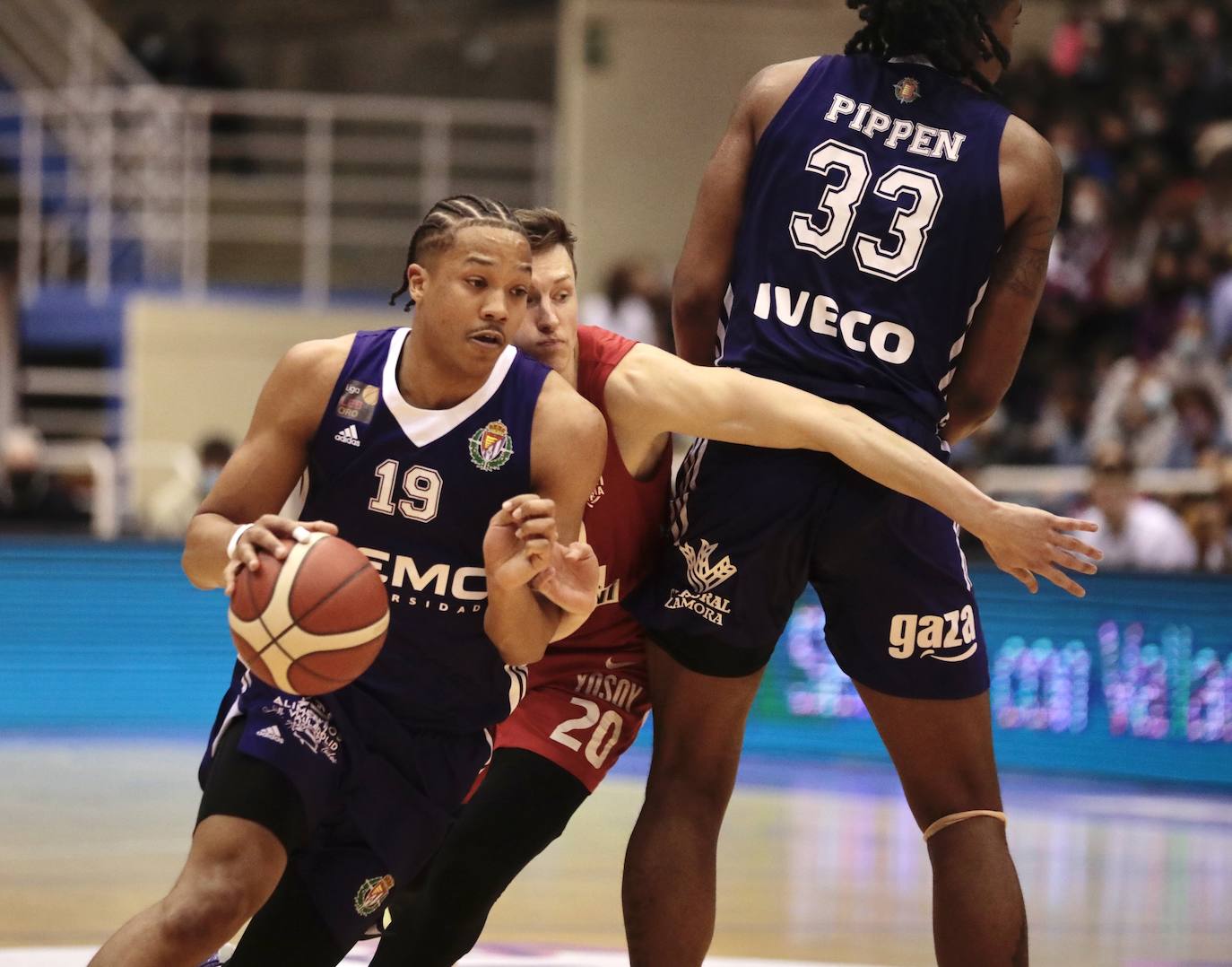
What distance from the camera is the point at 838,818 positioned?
8.59 meters

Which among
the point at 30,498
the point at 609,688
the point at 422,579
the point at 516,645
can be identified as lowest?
the point at 30,498

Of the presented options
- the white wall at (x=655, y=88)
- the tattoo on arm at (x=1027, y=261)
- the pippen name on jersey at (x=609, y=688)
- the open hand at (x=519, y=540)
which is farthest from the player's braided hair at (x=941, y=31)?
the white wall at (x=655, y=88)

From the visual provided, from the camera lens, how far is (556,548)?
12.0ft

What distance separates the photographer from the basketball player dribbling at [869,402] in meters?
3.99

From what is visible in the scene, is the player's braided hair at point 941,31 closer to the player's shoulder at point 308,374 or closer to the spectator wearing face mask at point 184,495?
the player's shoulder at point 308,374

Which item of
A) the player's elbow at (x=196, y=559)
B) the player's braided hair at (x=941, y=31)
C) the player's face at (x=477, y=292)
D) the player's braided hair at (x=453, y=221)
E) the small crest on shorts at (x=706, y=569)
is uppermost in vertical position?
the player's braided hair at (x=941, y=31)

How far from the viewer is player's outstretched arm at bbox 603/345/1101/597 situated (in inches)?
151

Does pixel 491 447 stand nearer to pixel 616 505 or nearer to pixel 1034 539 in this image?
pixel 616 505

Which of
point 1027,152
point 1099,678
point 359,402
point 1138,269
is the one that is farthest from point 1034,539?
point 1138,269

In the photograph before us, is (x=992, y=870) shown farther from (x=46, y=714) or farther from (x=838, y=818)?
(x=46, y=714)

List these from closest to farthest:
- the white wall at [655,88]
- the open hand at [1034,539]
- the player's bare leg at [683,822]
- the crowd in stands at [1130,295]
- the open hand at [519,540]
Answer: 1. the open hand at [519,540]
2. the open hand at [1034,539]
3. the player's bare leg at [683,822]
4. the crowd in stands at [1130,295]
5. the white wall at [655,88]

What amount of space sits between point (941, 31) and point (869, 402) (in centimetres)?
84

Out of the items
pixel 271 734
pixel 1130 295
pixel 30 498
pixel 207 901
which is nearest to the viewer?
pixel 207 901

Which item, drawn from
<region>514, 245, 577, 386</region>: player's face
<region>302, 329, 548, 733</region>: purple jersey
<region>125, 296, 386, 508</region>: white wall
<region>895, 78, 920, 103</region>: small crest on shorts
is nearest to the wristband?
<region>302, 329, 548, 733</region>: purple jersey
